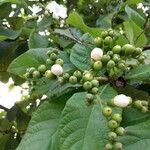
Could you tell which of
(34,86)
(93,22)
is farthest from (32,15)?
(34,86)

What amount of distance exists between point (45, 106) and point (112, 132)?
0.91 feet

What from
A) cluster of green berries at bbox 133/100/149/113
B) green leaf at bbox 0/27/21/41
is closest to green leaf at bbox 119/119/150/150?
cluster of green berries at bbox 133/100/149/113

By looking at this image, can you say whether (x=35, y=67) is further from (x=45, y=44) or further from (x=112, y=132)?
(x=112, y=132)

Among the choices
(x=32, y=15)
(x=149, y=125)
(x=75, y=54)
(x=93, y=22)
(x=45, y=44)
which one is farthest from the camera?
(x=93, y=22)

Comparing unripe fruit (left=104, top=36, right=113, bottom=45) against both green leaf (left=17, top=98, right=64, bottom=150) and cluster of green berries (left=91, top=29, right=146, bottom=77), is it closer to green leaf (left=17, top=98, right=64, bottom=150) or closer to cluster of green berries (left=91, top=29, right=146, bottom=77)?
cluster of green berries (left=91, top=29, right=146, bottom=77)

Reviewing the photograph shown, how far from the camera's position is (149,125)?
3.85 ft

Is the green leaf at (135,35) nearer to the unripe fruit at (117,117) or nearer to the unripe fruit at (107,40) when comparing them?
the unripe fruit at (107,40)

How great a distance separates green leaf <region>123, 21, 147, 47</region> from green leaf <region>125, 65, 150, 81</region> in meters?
0.16

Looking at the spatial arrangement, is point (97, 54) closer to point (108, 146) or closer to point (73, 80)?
point (73, 80)

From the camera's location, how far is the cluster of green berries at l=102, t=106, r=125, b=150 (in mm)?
1029

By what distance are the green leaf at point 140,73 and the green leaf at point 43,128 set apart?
19 cm

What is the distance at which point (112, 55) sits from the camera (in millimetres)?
1186

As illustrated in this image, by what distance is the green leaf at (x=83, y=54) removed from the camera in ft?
4.17

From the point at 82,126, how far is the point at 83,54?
0.83 ft
